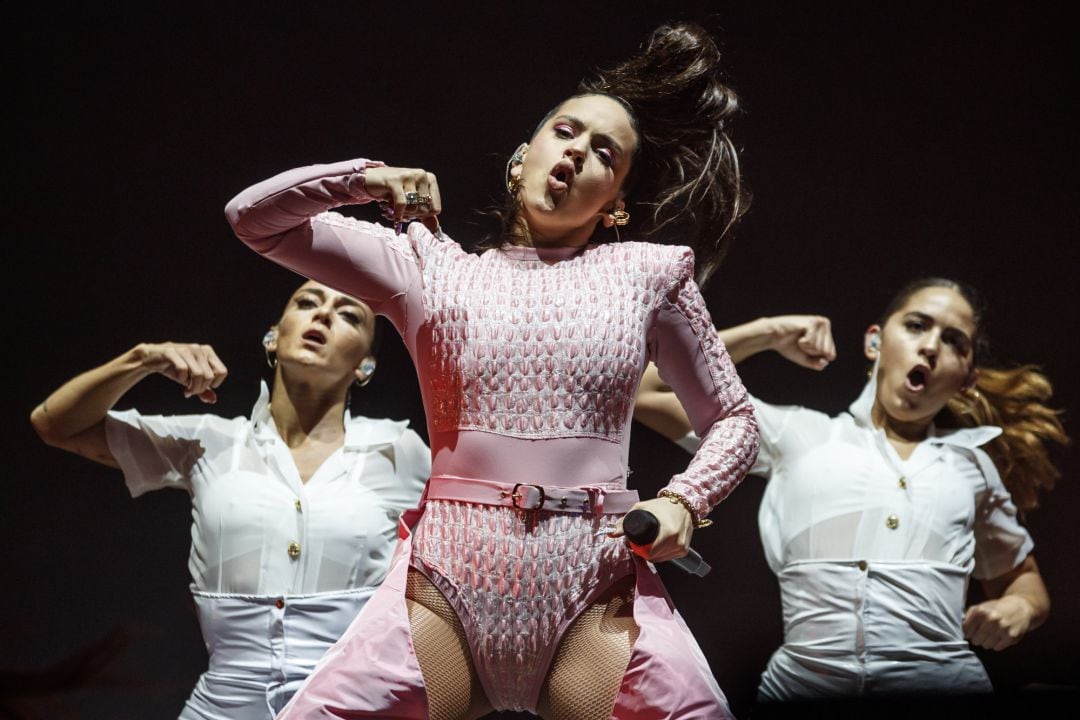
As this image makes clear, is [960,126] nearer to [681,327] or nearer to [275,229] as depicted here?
[681,327]

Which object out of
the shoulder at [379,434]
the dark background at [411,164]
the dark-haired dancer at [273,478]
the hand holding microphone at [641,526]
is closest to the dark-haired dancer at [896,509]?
the dark background at [411,164]

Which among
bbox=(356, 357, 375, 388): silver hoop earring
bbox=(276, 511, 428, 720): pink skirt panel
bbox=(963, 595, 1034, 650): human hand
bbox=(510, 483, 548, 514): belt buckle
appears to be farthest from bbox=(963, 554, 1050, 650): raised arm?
bbox=(276, 511, 428, 720): pink skirt panel

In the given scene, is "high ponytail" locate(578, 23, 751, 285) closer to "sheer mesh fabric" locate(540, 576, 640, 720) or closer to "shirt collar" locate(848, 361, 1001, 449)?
"sheer mesh fabric" locate(540, 576, 640, 720)

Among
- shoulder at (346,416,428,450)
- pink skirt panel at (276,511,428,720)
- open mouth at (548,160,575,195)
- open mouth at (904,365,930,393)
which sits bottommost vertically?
pink skirt panel at (276,511,428,720)

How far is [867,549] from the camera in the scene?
2895 mm

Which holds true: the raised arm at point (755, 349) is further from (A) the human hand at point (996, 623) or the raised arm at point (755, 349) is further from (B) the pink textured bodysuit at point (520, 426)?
(B) the pink textured bodysuit at point (520, 426)

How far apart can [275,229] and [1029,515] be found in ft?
7.69

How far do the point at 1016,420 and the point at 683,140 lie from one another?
1.54 metres

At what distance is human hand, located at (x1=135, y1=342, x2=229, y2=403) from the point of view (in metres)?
2.48

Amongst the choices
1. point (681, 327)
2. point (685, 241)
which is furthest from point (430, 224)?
point (685, 241)

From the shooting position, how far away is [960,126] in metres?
3.11

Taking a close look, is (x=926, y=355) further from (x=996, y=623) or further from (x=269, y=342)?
(x=269, y=342)

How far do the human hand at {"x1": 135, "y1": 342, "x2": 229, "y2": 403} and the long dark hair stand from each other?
0.75m

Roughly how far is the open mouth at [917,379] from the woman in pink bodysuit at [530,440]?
4.26ft
